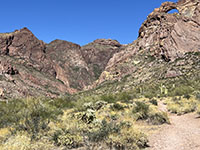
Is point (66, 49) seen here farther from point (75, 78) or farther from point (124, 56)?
point (124, 56)

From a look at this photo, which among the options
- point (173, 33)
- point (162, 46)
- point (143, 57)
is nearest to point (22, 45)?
point (143, 57)

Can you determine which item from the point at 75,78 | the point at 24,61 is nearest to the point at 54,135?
the point at 24,61

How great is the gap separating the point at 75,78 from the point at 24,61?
5565cm

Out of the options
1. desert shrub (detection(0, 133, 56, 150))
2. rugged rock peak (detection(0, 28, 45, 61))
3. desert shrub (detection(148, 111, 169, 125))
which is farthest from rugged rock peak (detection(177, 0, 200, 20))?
rugged rock peak (detection(0, 28, 45, 61))

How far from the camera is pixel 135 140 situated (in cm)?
679

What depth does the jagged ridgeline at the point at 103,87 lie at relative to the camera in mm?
7323

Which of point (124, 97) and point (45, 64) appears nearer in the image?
point (124, 97)

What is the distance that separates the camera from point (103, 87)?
217ft

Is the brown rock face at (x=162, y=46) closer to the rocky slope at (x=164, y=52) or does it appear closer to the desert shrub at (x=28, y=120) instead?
the rocky slope at (x=164, y=52)

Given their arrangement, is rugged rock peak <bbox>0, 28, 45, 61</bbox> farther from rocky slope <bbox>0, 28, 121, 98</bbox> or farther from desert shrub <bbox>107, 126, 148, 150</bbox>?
desert shrub <bbox>107, 126, 148, 150</bbox>

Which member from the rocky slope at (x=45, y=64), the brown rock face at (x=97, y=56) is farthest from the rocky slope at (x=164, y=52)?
the brown rock face at (x=97, y=56)

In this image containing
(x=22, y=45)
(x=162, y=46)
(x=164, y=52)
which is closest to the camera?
(x=164, y=52)

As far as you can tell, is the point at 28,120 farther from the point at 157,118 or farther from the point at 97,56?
the point at 97,56

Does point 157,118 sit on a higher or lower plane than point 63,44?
lower
